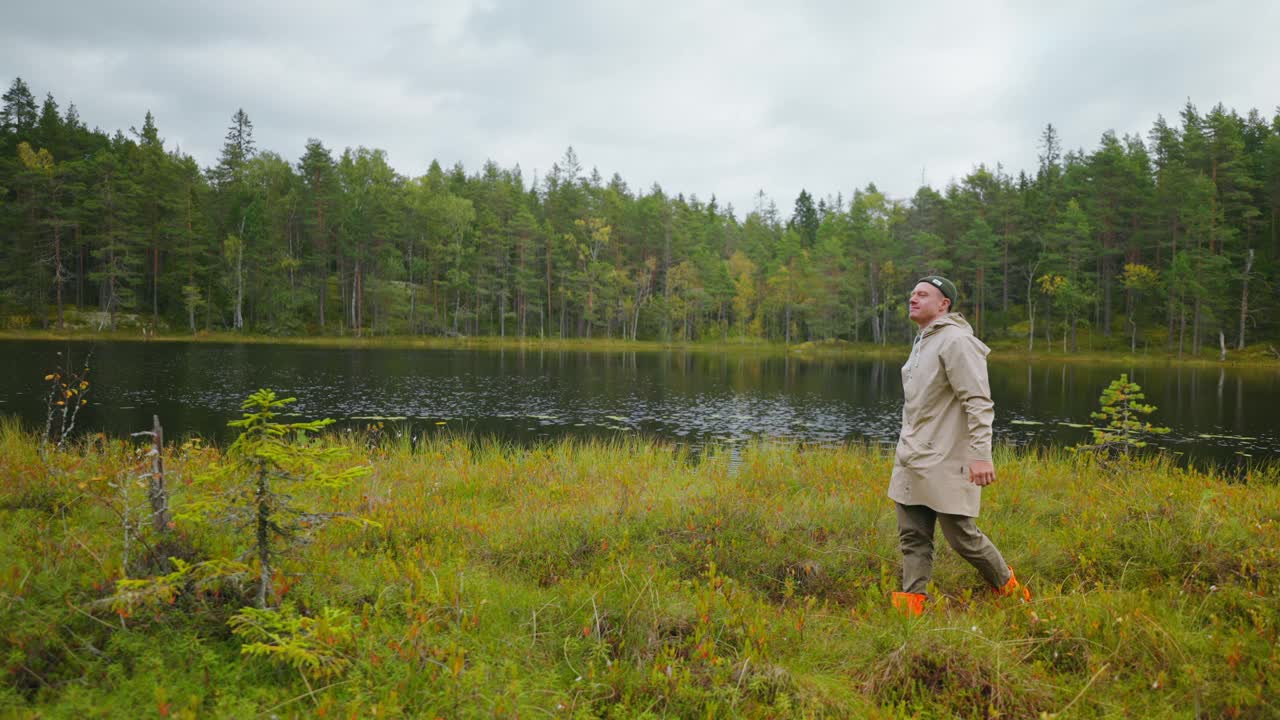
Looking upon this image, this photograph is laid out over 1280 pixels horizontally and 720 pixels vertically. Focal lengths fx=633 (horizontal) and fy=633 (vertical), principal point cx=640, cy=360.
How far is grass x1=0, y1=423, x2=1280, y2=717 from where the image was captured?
296cm

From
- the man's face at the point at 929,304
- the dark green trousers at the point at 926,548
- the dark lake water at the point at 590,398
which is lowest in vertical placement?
the dark lake water at the point at 590,398

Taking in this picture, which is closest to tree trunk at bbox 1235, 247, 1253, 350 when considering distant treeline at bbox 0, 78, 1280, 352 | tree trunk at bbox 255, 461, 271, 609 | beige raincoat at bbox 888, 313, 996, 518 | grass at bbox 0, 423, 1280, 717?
distant treeline at bbox 0, 78, 1280, 352

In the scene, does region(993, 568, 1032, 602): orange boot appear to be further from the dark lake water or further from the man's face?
the dark lake water

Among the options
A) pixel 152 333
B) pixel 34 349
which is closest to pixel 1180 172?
pixel 34 349

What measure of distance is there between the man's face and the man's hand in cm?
102

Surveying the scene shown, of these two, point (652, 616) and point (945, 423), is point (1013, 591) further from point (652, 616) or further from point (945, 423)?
point (652, 616)

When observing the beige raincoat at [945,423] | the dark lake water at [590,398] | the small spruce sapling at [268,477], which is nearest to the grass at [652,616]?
the small spruce sapling at [268,477]

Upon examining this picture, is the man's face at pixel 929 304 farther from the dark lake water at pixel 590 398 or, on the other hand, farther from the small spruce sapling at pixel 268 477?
the dark lake water at pixel 590 398

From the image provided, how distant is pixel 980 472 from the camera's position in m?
4.11

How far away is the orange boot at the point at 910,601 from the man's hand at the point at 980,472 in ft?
2.86

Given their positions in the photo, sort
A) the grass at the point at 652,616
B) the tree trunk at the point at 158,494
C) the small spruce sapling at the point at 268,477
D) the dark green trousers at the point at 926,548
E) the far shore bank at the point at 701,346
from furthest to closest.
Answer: the far shore bank at the point at 701,346, the dark green trousers at the point at 926,548, the tree trunk at the point at 158,494, the small spruce sapling at the point at 268,477, the grass at the point at 652,616

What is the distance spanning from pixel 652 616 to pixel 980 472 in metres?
2.30

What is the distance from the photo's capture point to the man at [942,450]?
4.14 metres

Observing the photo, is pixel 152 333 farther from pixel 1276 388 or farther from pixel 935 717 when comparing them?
pixel 1276 388
